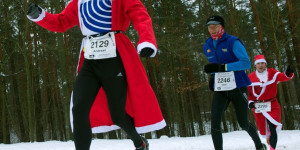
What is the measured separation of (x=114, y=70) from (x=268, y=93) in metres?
3.74

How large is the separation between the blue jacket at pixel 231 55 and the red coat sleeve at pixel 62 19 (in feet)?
6.14

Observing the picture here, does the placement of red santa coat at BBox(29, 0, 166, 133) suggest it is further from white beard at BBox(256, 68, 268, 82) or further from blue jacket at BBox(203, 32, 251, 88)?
white beard at BBox(256, 68, 268, 82)

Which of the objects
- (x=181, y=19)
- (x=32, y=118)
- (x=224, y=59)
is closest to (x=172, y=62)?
(x=181, y=19)

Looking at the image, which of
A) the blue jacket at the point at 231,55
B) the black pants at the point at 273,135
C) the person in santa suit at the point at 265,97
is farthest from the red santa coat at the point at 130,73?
the person in santa suit at the point at 265,97

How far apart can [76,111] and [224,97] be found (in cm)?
218

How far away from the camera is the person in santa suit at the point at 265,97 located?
512cm

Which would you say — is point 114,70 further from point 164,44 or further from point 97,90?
point 164,44

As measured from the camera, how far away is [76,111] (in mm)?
2203

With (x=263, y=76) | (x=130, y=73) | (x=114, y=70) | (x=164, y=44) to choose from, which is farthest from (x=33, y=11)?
(x=164, y=44)

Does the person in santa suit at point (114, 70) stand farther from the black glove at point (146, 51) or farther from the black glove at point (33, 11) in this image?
the black glove at point (146, 51)

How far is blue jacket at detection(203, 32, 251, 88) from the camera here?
358 cm

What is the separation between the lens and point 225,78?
3713 mm

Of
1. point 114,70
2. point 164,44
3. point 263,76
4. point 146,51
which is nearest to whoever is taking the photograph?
point 146,51

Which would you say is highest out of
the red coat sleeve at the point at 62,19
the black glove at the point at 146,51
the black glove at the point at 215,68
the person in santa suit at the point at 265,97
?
the red coat sleeve at the point at 62,19
